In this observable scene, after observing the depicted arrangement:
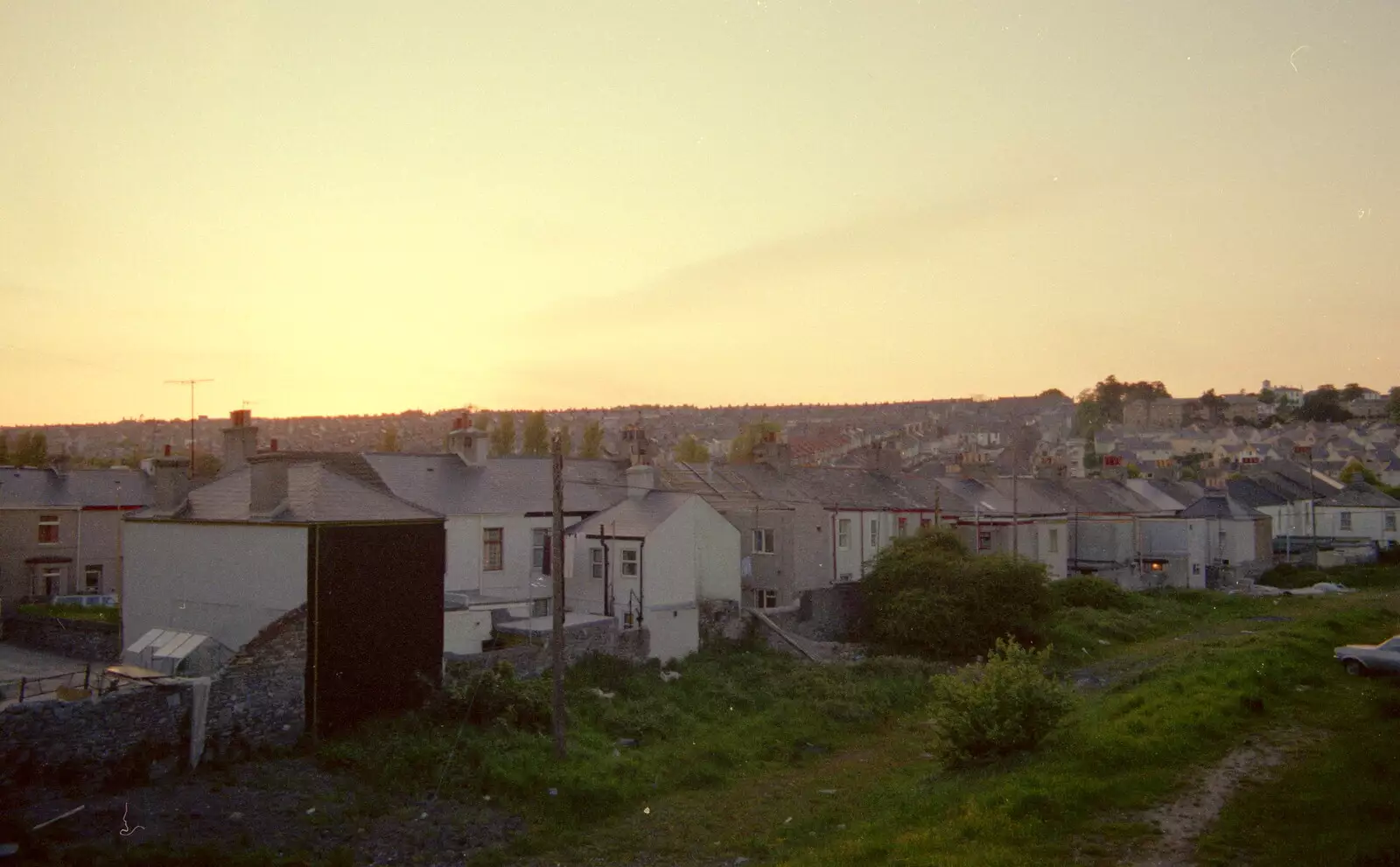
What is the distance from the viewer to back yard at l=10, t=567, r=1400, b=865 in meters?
15.7

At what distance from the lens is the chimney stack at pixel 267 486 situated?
2516 centimetres

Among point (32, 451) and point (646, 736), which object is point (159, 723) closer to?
point (646, 736)

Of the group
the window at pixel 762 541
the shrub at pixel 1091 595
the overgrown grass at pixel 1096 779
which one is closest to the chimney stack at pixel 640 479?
the window at pixel 762 541

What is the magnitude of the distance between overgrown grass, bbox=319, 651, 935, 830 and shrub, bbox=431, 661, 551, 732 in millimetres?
443

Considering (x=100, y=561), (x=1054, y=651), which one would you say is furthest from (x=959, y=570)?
(x=100, y=561)

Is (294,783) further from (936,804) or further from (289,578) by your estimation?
(936,804)

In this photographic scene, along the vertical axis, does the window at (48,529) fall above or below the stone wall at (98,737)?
above

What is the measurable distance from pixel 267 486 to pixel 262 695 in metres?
5.66

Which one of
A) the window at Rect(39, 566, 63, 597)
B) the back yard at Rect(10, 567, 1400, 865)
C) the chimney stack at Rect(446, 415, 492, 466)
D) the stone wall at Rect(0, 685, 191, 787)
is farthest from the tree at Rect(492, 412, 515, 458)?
the stone wall at Rect(0, 685, 191, 787)

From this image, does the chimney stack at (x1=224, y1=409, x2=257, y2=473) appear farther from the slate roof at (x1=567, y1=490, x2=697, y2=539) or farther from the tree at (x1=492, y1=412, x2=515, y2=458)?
the tree at (x1=492, y1=412, x2=515, y2=458)

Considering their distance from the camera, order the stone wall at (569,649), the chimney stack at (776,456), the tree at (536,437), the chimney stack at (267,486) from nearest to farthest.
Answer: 1. the chimney stack at (267,486)
2. the stone wall at (569,649)
3. the chimney stack at (776,456)
4. the tree at (536,437)

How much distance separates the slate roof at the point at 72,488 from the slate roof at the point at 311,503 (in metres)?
23.5

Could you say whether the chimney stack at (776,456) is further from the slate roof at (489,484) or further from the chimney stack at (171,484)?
the chimney stack at (171,484)

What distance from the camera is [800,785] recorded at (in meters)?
23.5
